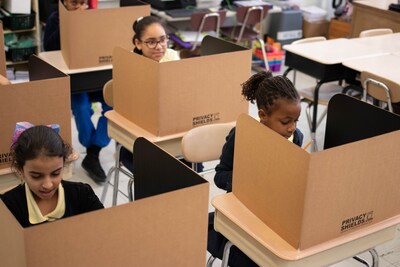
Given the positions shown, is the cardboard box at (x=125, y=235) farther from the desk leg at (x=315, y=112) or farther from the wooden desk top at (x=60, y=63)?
the desk leg at (x=315, y=112)

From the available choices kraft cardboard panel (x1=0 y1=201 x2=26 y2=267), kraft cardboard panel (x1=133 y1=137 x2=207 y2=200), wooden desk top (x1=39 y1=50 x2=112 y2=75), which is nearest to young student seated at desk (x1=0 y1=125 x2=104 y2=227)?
kraft cardboard panel (x1=133 y1=137 x2=207 y2=200)

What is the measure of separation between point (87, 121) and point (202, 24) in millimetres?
1777

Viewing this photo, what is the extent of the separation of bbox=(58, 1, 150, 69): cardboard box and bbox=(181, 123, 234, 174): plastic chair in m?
1.16

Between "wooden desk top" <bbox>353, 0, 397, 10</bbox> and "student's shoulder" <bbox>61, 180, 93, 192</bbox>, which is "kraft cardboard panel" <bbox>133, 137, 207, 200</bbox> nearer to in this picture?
"student's shoulder" <bbox>61, 180, 93, 192</bbox>

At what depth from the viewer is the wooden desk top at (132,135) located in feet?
9.01

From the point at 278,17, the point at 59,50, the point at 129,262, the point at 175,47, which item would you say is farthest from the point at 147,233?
the point at 278,17

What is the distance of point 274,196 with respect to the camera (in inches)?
76.2

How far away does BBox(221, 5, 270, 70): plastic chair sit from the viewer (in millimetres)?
5457

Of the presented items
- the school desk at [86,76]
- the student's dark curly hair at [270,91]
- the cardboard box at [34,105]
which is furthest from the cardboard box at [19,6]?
the student's dark curly hair at [270,91]

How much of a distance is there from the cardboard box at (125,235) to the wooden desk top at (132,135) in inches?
42.5

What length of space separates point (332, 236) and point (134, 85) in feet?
3.98

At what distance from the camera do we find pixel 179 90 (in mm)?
2691

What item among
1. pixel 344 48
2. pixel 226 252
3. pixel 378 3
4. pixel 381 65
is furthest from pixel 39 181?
pixel 378 3

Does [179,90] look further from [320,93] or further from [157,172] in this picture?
[320,93]
